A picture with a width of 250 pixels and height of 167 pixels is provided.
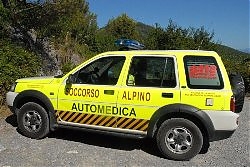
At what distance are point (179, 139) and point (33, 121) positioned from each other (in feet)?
9.70

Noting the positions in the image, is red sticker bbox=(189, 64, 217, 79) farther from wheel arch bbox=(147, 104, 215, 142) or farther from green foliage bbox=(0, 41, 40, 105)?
green foliage bbox=(0, 41, 40, 105)

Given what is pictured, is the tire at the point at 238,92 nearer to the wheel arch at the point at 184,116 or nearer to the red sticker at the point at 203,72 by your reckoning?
Result: the red sticker at the point at 203,72

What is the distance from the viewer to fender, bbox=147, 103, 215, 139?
604cm

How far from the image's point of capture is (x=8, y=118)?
8945mm

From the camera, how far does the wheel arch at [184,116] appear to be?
604cm

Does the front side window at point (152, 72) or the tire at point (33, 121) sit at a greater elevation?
the front side window at point (152, 72)

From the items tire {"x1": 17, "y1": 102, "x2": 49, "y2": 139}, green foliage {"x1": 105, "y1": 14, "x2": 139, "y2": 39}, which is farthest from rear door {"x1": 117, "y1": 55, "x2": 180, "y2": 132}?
green foliage {"x1": 105, "y1": 14, "x2": 139, "y2": 39}

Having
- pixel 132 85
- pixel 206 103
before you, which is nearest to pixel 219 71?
pixel 206 103

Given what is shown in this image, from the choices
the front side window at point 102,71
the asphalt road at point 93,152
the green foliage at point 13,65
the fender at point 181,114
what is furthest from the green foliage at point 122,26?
the fender at point 181,114

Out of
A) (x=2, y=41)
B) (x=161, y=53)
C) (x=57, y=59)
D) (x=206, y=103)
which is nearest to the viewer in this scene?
(x=206, y=103)

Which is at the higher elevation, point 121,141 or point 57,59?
point 57,59

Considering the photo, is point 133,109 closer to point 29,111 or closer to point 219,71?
point 219,71

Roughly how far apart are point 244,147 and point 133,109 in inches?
99.1

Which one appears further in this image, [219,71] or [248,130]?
[248,130]
